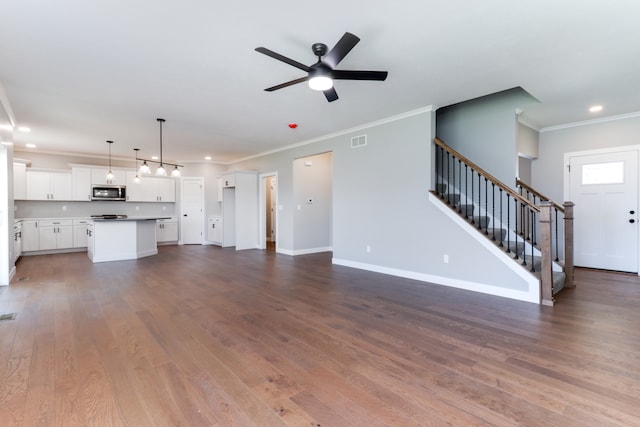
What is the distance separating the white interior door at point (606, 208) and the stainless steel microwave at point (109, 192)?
35.7ft

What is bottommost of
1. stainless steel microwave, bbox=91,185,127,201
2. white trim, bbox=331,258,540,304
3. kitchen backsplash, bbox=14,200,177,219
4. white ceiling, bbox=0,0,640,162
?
white trim, bbox=331,258,540,304

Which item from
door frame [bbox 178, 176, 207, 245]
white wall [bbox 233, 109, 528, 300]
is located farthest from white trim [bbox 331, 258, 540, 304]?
door frame [bbox 178, 176, 207, 245]

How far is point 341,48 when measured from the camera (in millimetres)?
2387

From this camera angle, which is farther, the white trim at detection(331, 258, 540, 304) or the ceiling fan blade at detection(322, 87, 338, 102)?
the white trim at detection(331, 258, 540, 304)

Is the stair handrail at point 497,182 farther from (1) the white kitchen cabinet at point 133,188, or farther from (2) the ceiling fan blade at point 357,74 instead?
(1) the white kitchen cabinet at point 133,188

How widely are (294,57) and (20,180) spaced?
26.4 ft

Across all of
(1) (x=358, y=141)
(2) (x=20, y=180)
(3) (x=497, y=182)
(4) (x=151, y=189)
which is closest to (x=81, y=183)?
(2) (x=20, y=180)

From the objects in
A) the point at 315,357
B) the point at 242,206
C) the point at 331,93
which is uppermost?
the point at 331,93

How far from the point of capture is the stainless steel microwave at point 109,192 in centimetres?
823

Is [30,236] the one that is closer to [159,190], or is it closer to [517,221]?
[159,190]

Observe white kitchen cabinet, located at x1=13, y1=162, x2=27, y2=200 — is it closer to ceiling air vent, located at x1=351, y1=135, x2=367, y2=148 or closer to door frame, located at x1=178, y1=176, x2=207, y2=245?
door frame, located at x1=178, y1=176, x2=207, y2=245

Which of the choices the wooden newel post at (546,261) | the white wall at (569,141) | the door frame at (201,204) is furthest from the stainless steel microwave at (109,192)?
the white wall at (569,141)

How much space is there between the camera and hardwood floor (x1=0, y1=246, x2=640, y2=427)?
173 centimetres

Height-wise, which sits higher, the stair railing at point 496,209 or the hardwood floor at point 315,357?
the stair railing at point 496,209
